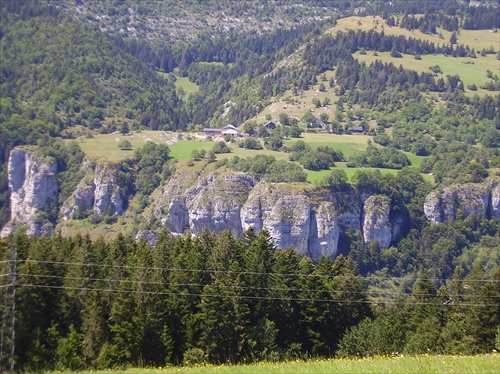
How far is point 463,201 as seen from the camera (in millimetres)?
134875

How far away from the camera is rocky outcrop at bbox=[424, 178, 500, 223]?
134 m

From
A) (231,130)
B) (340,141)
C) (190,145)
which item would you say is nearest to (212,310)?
(340,141)

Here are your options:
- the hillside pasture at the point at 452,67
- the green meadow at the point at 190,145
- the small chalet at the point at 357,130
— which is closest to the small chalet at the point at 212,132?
the green meadow at the point at 190,145

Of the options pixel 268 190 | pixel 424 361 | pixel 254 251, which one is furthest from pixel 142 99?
pixel 424 361

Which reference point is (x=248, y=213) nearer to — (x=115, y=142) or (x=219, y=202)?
(x=219, y=202)

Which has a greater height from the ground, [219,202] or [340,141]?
[340,141]

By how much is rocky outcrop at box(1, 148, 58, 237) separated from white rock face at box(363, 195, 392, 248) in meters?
52.1

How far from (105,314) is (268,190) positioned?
8615 cm

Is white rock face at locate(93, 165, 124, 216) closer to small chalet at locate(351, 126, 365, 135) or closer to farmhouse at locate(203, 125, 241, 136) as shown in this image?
farmhouse at locate(203, 125, 241, 136)

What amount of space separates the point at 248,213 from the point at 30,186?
41906 millimetres

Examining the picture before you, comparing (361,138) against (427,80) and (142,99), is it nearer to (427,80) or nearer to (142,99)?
(427,80)

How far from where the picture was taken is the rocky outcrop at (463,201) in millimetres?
133875

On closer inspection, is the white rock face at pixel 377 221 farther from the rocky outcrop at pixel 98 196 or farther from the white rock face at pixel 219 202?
the rocky outcrop at pixel 98 196

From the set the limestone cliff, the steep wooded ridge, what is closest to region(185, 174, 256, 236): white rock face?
the limestone cliff
